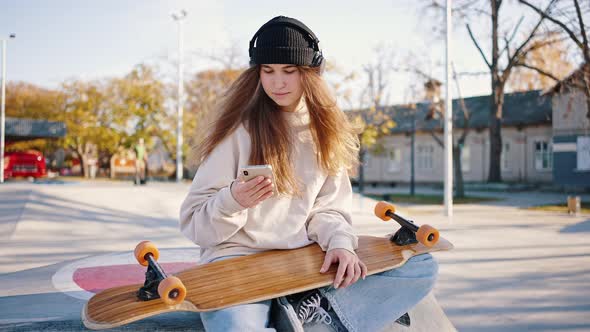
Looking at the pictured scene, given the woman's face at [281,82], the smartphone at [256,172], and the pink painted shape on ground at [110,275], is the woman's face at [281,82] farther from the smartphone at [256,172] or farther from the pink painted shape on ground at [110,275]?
the pink painted shape on ground at [110,275]

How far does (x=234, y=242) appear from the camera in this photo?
2.17 m

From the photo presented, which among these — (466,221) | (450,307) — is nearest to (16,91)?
(466,221)

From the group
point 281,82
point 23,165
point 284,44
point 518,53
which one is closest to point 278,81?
point 281,82

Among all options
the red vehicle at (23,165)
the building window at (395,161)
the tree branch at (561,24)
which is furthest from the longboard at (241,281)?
the building window at (395,161)

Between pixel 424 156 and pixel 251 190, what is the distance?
1271 inches

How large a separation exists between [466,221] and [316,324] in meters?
8.88

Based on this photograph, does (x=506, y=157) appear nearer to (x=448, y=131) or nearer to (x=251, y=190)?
(x=448, y=131)

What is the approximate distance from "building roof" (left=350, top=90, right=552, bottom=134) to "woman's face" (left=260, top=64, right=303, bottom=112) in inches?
949

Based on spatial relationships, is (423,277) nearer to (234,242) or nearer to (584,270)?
(234,242)

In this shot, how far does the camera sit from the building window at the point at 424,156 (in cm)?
3241

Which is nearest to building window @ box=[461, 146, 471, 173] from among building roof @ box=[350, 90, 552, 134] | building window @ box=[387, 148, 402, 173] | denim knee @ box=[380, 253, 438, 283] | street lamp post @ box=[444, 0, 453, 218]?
building roof @ box=[350, 90, 552, 134]

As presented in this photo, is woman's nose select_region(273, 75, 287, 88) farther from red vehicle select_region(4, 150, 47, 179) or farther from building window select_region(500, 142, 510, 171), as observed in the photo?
building window select_region(500, 142, 510, 171)

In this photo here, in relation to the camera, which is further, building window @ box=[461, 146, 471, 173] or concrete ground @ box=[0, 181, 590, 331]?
building window @ box=[461, 146, 471, 173]

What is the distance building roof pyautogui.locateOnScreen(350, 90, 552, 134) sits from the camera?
90.6 ft
